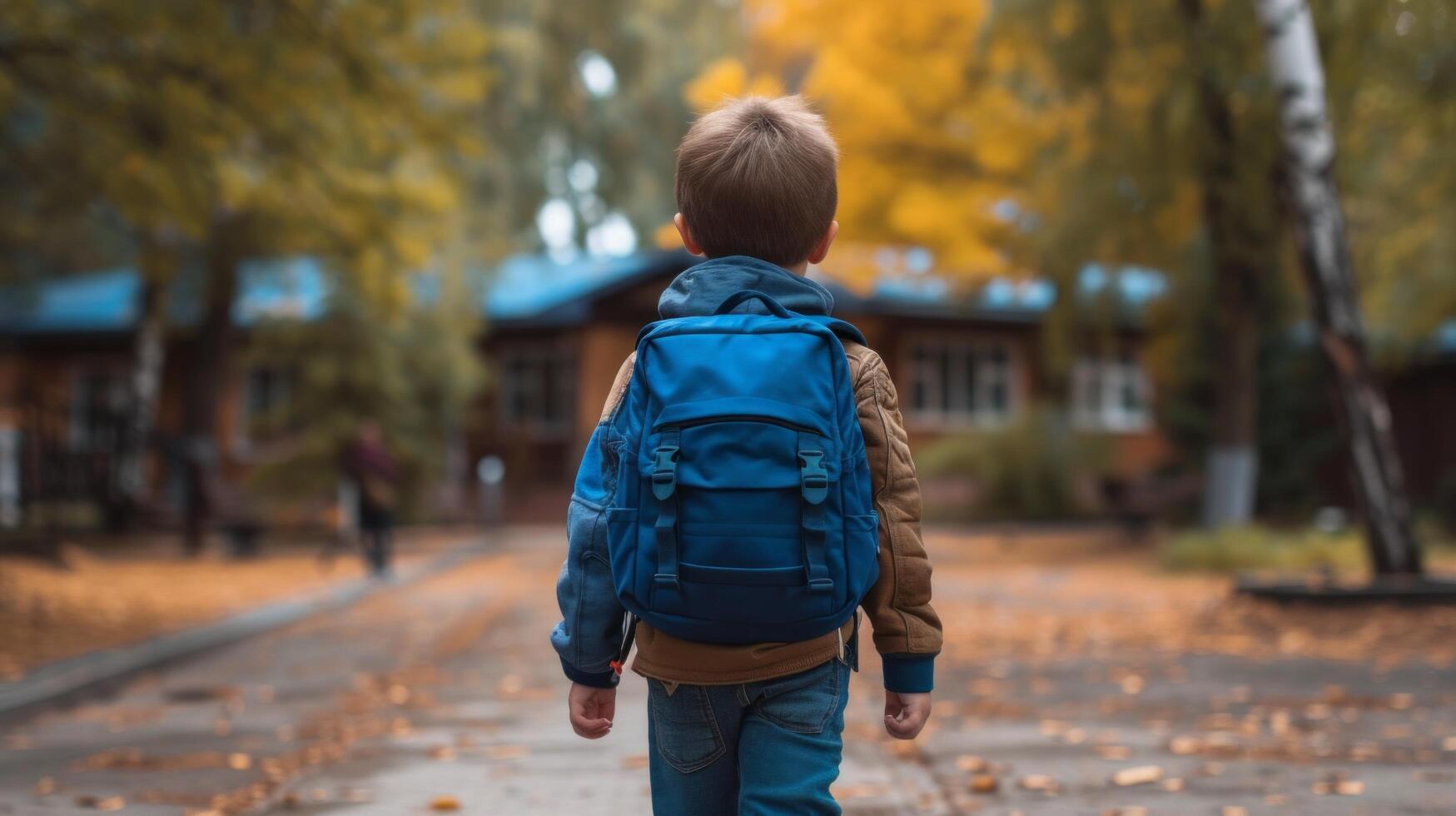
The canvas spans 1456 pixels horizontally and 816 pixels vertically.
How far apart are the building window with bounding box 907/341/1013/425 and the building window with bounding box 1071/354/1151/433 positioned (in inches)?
71.8

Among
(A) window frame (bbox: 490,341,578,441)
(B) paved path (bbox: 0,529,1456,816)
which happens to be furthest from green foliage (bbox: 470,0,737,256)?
(B) paved path (bbox: 0,529,1456,816)

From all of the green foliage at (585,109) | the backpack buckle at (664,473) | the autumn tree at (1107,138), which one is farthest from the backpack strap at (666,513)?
the green foliage at (585,109)

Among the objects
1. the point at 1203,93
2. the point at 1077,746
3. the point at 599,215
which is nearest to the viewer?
the point at 1077,746

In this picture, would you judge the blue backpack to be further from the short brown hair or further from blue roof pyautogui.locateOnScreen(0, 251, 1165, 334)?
blue roof pyautogui.locateOnScreen(0, 251, 1165, 334)

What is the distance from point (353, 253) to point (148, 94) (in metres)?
2.24

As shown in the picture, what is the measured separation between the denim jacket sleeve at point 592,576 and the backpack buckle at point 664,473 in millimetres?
161

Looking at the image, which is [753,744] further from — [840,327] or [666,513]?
[840,327]

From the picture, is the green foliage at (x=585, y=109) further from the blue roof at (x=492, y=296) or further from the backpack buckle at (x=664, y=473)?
the backpack buckle at (x=664, y=473)

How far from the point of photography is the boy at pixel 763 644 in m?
2.66

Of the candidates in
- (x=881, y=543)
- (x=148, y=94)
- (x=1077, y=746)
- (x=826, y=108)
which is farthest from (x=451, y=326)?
(x=881, y=543)

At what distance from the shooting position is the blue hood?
8.89 feet

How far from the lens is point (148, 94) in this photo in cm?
1075

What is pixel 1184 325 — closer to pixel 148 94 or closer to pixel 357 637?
pixel 357 637

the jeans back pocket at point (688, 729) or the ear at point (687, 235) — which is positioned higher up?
the ear at point (687, 235)
